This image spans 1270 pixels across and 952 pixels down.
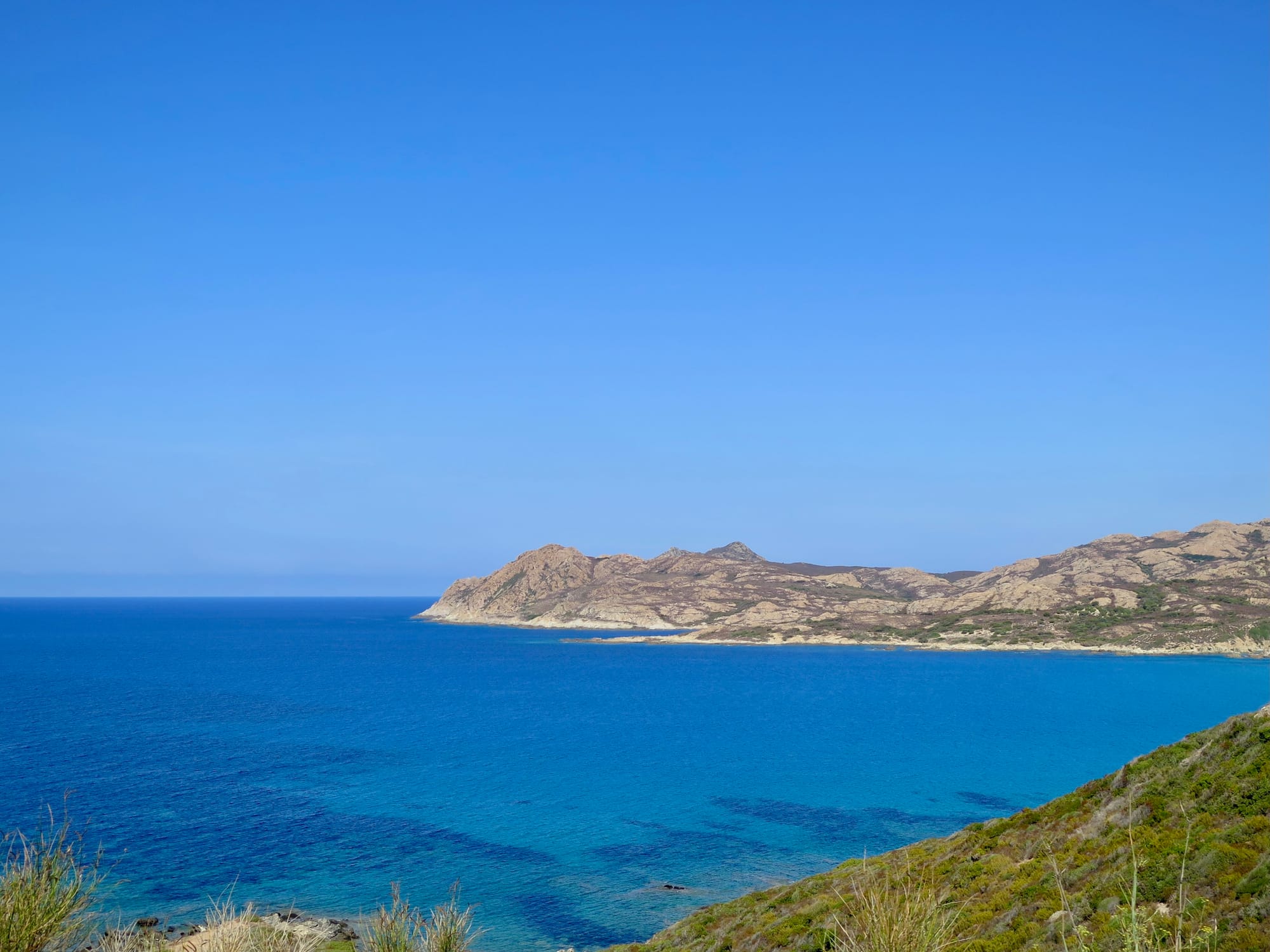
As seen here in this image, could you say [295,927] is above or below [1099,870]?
below

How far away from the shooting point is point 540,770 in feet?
236

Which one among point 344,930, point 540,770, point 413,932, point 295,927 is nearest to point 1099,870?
point 413,932

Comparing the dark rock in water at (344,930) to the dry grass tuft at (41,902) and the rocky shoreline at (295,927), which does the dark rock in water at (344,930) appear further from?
the dry grass tuft at (41,902)

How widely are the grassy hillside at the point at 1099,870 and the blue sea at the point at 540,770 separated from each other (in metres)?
12.9

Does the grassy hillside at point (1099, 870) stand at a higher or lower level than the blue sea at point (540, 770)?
higher

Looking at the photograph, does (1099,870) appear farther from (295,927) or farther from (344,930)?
(344,930)

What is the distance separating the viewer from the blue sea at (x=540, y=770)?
43.6 meters

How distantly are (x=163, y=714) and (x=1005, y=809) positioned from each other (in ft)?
289

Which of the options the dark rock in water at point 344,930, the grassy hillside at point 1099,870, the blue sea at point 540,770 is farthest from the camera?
the blue sea at point 540,770

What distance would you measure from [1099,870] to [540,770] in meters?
58.6

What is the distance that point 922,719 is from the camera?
10031 cm

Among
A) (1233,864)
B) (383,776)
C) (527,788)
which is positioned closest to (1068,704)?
(527,788)

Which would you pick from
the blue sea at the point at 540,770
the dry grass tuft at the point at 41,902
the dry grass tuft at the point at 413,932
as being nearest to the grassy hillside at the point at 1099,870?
the dry grass tuft at the point at 413,932

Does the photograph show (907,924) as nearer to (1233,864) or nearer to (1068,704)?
(1233,864)
